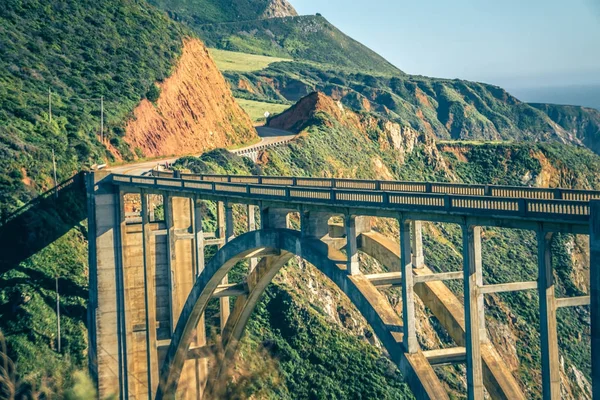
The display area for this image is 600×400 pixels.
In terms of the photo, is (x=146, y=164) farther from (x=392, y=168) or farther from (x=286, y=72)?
(x=286, y=72)

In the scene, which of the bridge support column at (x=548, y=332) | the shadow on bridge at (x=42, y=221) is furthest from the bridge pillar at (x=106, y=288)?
the bridge support column at (x=548, y=332)

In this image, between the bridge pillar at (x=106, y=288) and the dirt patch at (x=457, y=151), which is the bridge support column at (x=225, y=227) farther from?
the dirt patch at (x=457, y=151)

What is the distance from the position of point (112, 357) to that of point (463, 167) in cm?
6938

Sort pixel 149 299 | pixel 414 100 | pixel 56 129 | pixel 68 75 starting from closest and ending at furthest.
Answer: pixel 149 299 → pixel 56 129 → pixel 68 75 → pixel 414 100

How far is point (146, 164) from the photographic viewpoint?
62.5m

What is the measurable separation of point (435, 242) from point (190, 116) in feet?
82.7

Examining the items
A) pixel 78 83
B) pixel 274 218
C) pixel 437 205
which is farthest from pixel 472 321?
pixel 78 83

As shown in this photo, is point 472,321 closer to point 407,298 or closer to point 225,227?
point 407,298

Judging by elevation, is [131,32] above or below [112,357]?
above

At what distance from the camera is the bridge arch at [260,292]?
21.5m

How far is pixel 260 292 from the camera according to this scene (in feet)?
117

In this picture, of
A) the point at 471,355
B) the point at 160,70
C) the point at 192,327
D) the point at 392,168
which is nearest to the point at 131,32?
the point at 160,70

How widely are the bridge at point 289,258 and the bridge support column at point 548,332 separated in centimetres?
3

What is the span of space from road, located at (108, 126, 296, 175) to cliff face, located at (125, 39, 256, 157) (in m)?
2.33
